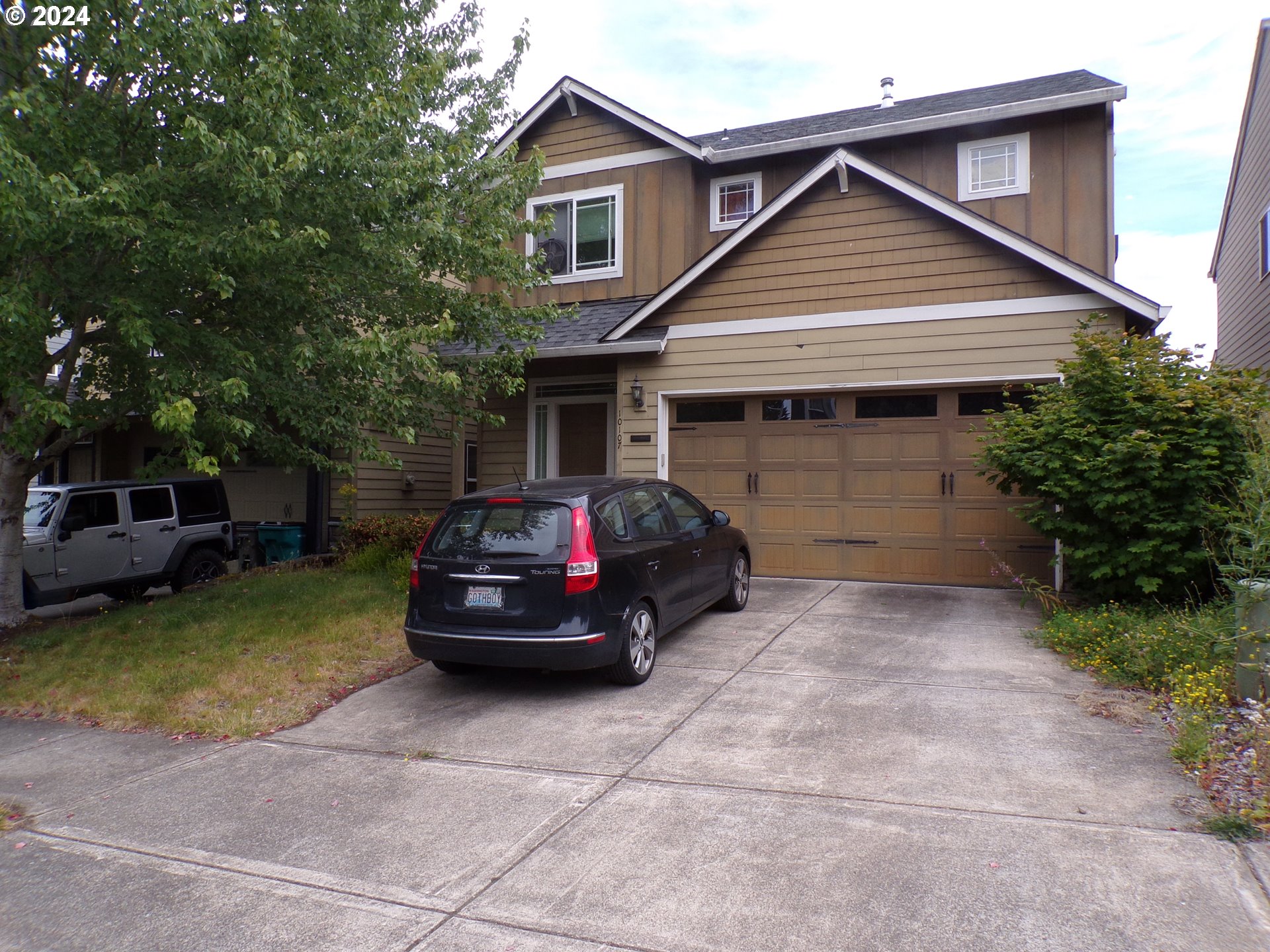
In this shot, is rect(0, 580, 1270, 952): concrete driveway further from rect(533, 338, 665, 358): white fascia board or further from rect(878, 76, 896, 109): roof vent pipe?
rect(878, 76, 896, 109): roof vent pipe

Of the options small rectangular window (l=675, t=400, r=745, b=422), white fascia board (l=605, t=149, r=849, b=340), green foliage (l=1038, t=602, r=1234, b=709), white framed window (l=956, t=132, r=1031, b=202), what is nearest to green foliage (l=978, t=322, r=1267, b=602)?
Result: green foliage (l=1038, t=602, r=1234, b=709)

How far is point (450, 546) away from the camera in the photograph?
6672 millimetres

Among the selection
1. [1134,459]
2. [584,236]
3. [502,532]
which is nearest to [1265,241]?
[1134,459]

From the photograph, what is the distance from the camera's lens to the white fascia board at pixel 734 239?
10.8 meters

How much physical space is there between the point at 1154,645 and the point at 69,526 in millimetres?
12043

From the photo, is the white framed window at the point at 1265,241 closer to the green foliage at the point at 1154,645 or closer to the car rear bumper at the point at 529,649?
the green foliage at the point at 1154,645

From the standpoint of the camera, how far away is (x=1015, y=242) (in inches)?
392

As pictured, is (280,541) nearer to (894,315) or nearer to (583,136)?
(583,136)

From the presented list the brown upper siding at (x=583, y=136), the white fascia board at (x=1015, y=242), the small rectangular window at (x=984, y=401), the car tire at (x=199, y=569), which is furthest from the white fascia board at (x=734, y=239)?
the car tire at (x=199, y=569)

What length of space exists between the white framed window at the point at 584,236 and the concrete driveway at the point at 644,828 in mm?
8949

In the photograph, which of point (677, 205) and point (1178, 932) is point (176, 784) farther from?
point (677, 205)

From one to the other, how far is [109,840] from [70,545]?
819cm

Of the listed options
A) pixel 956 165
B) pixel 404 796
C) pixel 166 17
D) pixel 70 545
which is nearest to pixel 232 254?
pixel 166 17

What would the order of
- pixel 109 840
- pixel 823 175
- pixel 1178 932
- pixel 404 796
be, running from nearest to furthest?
pixel 1178 932 → pixel 109 840 → pixel 404 796 → pixel 823 175
